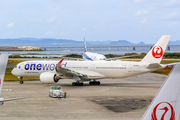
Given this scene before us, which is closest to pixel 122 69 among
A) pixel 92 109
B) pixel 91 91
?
pixel 91 91

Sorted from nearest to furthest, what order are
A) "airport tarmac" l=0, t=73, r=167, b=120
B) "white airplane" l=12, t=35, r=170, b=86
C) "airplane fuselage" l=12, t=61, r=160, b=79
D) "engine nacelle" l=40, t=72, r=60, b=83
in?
"airport tarmac" l=0, t=73, r=167, b=120, "engine nacelle" l=40, t=72, r=60, b=83, "white airplane" l=12, t=35, r=170, b=86, "airplane fuselage" l=12, t=61, r=160, b=79

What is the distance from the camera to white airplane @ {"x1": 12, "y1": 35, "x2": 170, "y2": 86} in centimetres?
3841

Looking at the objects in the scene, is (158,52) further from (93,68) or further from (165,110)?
(165,110)

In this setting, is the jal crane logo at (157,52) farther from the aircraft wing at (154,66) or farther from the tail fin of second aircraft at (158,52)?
the aircraft wing at (154,66)

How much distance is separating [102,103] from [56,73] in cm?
1487

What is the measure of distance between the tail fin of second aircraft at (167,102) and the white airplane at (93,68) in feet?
94.0

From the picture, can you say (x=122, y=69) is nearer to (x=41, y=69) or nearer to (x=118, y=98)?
(x=118, y=98)

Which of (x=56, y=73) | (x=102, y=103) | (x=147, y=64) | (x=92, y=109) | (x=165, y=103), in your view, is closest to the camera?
(x=165, y=103)

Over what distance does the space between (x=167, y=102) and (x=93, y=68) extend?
33034mm

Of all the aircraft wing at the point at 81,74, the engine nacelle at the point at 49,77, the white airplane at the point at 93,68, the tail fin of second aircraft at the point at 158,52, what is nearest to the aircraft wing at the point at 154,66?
the white airplane at the point at 93,68

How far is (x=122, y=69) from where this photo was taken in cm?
3944

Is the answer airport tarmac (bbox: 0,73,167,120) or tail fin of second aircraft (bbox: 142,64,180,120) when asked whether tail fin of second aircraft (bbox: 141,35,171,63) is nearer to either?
airport tarmac (bbox: 0,73,167,120)

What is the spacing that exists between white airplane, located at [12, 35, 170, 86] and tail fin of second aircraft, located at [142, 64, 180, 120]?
94.0 ft

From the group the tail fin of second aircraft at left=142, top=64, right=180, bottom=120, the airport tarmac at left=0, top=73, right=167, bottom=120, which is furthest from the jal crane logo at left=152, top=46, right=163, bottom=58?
the tail fin of second aircraft at left=142, top=64, right=180, bottom=120
